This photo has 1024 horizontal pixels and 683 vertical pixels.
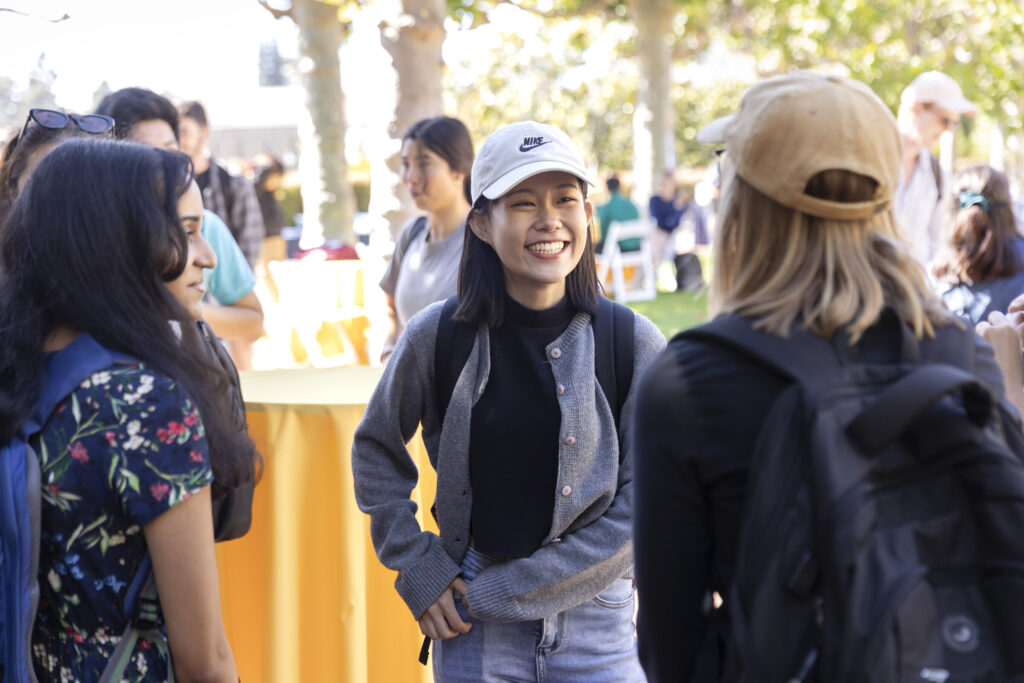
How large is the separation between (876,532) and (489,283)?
3.87ft

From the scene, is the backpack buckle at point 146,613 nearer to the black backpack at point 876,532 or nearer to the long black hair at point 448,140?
the black backpack at point 876,532

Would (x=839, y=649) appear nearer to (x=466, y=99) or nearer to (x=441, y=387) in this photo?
(x=441, y=387)

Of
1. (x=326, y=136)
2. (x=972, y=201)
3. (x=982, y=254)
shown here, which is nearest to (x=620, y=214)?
(x=326, y=136)

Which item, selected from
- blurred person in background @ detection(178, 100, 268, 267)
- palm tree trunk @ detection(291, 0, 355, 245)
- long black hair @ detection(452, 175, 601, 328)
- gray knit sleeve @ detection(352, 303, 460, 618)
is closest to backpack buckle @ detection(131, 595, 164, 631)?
gray knit sleeve @ detection(352, 303, 460, 618)

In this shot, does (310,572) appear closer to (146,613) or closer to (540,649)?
(540,649)

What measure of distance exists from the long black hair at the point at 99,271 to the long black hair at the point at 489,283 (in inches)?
25.6

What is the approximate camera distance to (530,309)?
232 centimetres

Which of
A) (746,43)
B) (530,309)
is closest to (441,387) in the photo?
(530,309)

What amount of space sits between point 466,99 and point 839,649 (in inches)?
409

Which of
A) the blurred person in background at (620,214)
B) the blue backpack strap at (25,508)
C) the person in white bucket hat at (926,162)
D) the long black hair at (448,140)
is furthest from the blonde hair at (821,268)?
the blurred person in background at (620,214)

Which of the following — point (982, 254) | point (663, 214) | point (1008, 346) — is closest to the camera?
point (1008, 346)

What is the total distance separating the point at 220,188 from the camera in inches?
236

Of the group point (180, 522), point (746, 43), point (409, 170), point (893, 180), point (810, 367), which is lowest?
point (180, 522)

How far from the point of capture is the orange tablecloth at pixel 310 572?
3.19 m
